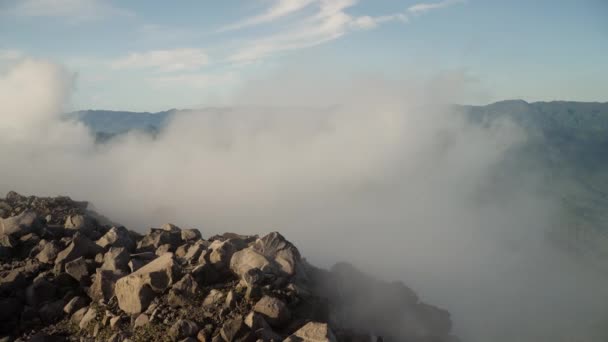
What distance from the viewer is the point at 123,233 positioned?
20.7 metres

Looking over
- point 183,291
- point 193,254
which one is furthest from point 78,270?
point 183,291

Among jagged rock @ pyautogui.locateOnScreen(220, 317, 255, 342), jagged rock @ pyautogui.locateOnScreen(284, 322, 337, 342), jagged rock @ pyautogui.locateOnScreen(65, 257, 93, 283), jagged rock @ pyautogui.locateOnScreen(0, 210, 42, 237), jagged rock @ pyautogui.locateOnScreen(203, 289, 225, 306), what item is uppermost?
jagged rock @ pyautogui.locateOnScreen(0, 210, 42, 237)

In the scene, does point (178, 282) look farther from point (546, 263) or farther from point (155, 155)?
point (546, 263)

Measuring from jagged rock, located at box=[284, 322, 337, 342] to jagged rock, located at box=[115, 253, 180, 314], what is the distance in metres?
5.18

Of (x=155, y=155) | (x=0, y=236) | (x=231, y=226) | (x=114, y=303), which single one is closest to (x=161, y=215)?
(x=231, y=226)

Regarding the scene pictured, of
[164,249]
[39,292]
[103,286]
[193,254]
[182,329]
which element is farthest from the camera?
[164,249]

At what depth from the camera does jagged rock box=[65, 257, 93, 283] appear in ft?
55.7

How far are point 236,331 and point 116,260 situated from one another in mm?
7563

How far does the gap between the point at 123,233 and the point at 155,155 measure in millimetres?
134247

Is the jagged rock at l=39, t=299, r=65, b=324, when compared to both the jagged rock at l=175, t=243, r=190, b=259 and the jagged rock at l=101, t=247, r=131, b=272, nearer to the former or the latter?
the jagged rock at l=101, t=247, r=131, b=272

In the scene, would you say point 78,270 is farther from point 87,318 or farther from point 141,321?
point 141,321

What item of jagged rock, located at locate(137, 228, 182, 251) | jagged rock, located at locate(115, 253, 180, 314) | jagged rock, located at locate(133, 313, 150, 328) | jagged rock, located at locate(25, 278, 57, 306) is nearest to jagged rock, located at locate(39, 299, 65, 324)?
jagged rock, located at locate(25, 278, 57, 306)

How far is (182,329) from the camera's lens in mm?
12734

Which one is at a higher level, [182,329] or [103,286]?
[103,286]
